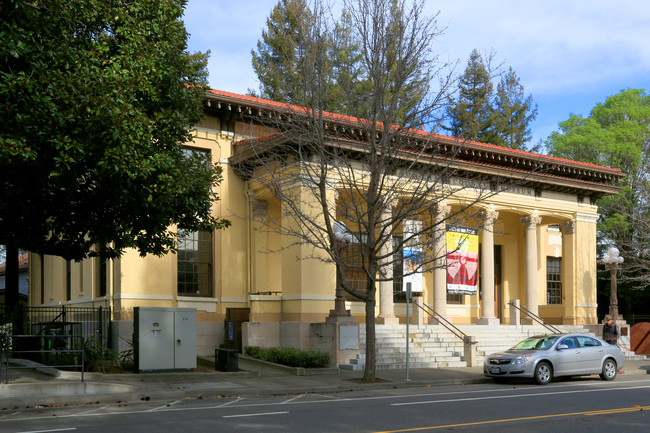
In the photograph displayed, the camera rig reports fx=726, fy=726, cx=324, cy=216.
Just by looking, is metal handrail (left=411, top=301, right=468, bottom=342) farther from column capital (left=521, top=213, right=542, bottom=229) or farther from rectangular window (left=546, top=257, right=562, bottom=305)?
rectangular window (left=546, top=257, right=562, bottom=305)

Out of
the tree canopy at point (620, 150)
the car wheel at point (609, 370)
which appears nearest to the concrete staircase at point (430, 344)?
the car wheel at point (609, 370)

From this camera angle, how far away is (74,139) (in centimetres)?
1426

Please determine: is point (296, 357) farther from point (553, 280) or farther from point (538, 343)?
point (553, 280)

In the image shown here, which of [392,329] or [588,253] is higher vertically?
[588,253]

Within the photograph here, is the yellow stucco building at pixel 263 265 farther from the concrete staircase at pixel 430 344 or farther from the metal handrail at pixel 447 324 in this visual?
the concrete staircase at pixel 430 344

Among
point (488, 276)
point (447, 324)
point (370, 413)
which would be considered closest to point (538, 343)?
point (447, 324)

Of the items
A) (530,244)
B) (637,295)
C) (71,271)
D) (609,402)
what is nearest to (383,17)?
(609,402)

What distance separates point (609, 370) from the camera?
2108cm

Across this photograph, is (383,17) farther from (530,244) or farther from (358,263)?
(530,244)

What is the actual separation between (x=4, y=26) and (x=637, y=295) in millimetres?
38911

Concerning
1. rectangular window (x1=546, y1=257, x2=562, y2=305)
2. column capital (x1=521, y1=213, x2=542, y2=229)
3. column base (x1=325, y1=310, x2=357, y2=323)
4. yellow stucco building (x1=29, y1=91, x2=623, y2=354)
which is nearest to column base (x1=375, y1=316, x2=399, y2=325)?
yellow stucco building (x1=29, y1=91, x2=623, y2=354)

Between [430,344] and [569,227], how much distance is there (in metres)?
10.9

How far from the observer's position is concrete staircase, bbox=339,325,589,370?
2405cm

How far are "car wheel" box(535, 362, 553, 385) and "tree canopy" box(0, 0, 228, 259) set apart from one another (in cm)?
979
